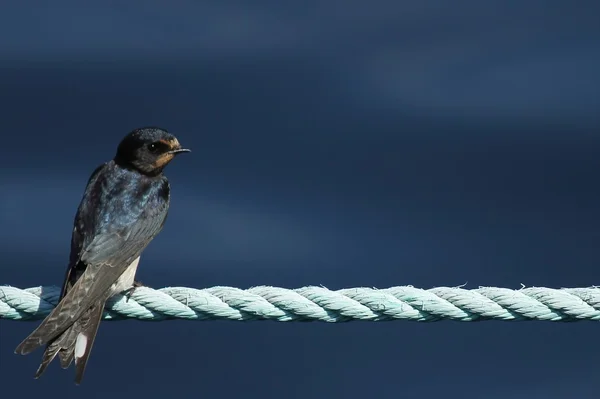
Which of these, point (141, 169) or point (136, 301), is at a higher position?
point (141, 169)

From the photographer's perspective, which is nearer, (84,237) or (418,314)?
(418,314)

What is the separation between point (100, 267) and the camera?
299cm

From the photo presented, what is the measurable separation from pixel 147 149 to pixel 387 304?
4.55 feet

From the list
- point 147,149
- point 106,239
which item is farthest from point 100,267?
point 147,149

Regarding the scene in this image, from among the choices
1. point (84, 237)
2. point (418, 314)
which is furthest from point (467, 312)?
point (84, 237)

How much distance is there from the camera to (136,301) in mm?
2635

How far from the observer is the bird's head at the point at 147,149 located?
362 cm

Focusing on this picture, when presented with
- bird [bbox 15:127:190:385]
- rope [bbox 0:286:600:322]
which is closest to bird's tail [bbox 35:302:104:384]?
bird [bbox 15:127:190:385]

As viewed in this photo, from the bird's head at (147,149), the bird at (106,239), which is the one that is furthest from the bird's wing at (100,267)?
the bird's head at (147,149)

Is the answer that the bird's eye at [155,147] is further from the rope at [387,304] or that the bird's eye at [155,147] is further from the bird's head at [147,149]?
the rope at [387,304]

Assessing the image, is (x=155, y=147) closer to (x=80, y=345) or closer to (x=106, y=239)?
(x=106, y=239)

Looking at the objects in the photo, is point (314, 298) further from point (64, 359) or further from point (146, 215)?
point (146, 215)

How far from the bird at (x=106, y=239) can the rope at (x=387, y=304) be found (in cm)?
27

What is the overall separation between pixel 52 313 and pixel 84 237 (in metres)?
0.48
